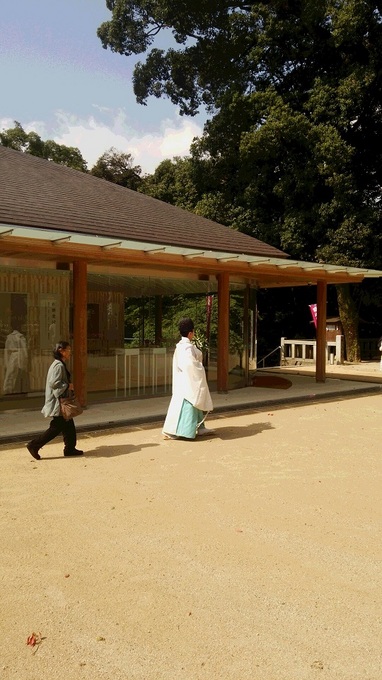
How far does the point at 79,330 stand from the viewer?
1017cm

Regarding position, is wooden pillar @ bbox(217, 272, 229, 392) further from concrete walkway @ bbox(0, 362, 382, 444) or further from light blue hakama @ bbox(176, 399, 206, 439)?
light blue hakama @ bbox(176, 399, 206, 439)

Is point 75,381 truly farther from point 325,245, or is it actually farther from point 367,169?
point 367,169

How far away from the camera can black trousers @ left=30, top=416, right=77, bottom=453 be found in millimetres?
6617

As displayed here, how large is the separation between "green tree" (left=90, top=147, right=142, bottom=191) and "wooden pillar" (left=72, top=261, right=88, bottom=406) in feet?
75.6

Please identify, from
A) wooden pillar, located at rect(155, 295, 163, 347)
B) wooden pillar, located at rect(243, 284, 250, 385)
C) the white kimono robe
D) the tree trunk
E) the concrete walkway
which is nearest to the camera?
the white kimono robe

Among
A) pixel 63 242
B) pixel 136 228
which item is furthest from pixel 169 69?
pixel 63 242

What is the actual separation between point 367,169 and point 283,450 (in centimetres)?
1941

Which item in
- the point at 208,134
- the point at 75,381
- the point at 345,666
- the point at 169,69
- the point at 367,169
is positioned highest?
the point at 169,69

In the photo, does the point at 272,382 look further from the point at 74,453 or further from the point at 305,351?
the point at 74,453

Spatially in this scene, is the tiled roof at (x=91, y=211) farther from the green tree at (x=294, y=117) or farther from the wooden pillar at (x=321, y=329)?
the green tree at (x=294, y=117)

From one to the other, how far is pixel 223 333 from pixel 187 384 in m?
5.00

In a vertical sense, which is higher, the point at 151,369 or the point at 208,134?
the point at 208,134

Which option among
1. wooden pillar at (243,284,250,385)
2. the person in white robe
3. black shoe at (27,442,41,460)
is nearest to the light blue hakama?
the person in white robe

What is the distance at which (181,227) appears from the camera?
1466 centimetres
